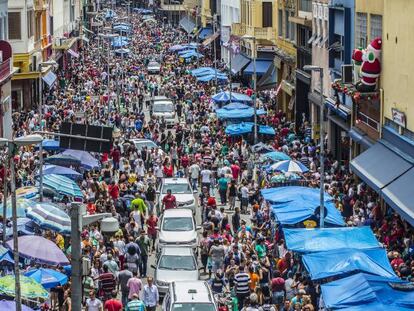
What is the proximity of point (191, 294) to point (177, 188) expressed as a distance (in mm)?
15815

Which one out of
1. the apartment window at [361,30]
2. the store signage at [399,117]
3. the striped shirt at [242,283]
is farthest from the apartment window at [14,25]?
the striped shirt at [242,283]

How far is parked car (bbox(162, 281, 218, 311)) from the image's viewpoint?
24.8 metres

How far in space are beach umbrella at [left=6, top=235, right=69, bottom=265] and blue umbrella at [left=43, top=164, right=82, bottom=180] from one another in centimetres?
1308

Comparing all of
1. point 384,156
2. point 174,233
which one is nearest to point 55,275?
point 174,233

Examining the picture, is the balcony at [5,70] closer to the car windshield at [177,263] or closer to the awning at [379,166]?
the awning at [379,166]

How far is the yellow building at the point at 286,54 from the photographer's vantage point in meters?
65.4

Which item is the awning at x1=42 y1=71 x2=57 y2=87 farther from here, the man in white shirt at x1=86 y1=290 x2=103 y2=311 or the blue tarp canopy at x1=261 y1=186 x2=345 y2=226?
the man in white shirt at x1=86 y1=290 x2=103 y2=311

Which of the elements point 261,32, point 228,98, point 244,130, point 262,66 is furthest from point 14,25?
point 244,130

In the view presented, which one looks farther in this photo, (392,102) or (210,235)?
(392,102)

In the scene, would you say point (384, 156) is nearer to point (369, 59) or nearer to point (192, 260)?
point (369, 59)

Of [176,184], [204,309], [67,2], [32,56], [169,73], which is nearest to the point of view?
[204,309]

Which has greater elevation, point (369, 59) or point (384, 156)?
point (369, 59)

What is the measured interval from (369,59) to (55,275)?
17.6 meters

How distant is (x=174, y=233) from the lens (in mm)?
33906
